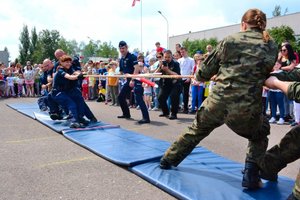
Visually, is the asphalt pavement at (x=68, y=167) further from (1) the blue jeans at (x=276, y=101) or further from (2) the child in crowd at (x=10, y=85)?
(2) the child in crowd at (x=10, y=85)

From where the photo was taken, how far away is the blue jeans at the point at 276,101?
26.0 ft

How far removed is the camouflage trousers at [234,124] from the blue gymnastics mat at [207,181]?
0.32m

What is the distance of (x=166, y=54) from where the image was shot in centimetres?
841

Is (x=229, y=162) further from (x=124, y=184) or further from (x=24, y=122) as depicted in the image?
(x=24, y=122)

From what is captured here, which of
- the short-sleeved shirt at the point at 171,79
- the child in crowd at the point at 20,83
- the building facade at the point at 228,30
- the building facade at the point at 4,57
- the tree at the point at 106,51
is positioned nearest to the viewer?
the short-sleeved shirt at the point at 171,79

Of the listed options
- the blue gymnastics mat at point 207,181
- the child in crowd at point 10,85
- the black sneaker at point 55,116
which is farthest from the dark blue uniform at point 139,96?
the child in crowd at point 10,85

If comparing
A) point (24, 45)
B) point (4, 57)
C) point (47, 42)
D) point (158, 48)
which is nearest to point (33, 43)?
point (24, 45)

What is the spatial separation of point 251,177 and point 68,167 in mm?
2360

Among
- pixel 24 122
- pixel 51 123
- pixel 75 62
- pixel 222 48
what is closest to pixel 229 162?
pixel 222 48

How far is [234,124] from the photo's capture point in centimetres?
321

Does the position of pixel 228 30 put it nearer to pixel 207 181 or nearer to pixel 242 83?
pixel 207 181

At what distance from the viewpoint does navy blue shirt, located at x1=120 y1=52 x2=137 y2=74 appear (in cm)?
803

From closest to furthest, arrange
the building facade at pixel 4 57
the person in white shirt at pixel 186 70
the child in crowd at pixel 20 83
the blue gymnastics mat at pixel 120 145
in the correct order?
1. the blue gymnastics mat at pixel 120 145
2. the person in white shirt at pixel 186 70
3. the child in crowd at pixel 20 83
4. the building facade at pixel 4 57

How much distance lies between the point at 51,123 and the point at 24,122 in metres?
1.13
